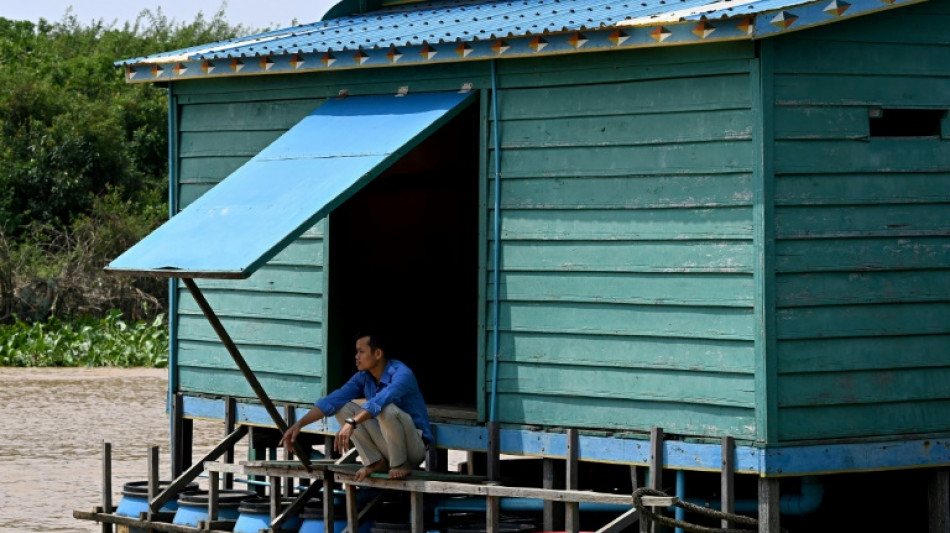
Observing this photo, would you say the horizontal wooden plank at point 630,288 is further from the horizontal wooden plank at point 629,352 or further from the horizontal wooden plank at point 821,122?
the horizontal wooden plank at point 821,122

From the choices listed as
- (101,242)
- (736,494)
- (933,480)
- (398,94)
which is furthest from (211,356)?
(101,242)

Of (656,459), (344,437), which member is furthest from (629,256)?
(344,437)

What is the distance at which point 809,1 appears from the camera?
Result: 418 inches

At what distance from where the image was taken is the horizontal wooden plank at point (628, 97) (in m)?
11.0

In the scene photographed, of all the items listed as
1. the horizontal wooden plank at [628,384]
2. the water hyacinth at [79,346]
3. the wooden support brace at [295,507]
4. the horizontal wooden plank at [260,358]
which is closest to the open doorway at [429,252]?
the horizontal wooden plank at [260,358]

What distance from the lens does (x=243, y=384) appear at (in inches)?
561

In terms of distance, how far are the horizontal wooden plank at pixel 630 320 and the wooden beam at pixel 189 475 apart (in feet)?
9.58

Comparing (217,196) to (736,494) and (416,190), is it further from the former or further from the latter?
(736,494)

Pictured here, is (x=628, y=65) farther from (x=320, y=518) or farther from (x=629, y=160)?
(x=320, y=518)

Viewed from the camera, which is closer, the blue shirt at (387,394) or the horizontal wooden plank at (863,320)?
the horizontal wooden plank at (863,320)

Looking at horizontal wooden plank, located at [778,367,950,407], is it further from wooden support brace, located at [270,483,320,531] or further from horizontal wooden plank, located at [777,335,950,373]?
wooden support brace, located at [270,483,320,531]

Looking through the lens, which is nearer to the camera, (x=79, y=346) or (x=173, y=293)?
(x=173, y=293)

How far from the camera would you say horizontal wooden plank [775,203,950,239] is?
1094 centimetres

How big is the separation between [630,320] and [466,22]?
2.95m
